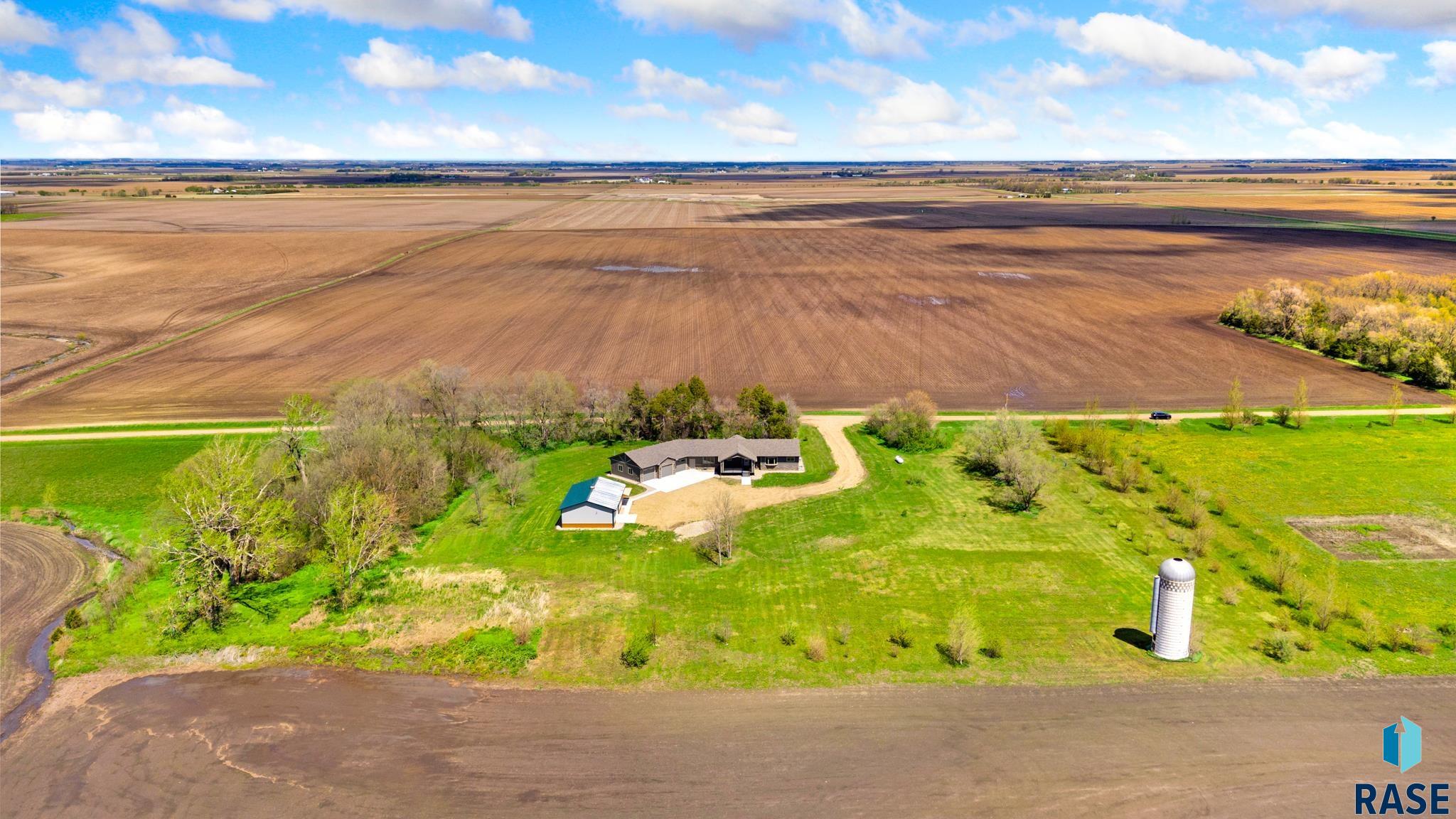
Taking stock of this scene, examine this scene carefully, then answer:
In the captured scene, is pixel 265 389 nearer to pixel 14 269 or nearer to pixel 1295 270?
pixel 14 269

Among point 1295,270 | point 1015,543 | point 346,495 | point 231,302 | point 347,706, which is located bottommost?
point 347,706

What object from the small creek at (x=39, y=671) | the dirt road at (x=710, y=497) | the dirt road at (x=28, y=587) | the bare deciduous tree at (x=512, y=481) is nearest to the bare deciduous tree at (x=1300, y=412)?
the dirt road at (x=710, y=497)

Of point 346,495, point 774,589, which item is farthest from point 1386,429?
point 346,495

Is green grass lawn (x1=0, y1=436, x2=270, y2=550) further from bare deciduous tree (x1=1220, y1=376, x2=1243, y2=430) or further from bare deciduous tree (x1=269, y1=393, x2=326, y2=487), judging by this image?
bare deciduous tree (x1=1220, y1=376, x2=1243, y2=430)

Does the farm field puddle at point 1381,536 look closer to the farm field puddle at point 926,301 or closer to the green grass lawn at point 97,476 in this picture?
the farm field puddle at point 926,301

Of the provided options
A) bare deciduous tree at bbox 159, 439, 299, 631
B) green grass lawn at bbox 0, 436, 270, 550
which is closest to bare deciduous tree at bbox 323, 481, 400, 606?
bare deciduous tree at bbox 159, 439, 299, 631

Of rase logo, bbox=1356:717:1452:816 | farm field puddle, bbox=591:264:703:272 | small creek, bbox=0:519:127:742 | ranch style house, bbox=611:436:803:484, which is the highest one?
farm field puddle, bbox=591:264:703:272
